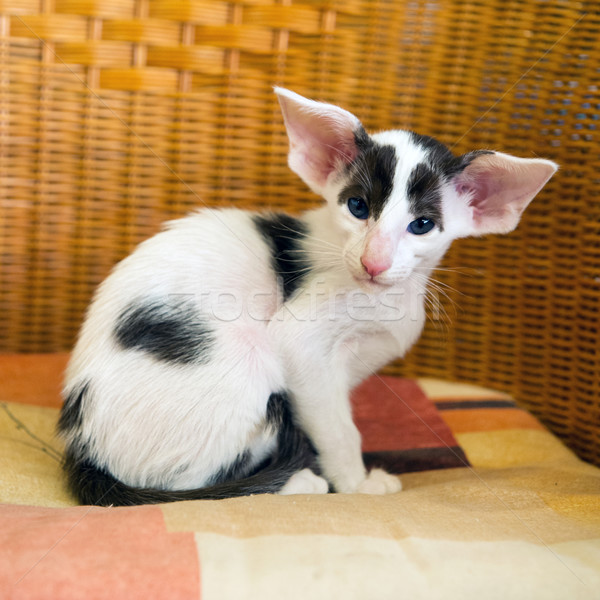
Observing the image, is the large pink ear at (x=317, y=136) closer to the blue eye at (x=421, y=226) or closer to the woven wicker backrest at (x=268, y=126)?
the blue eye at (x=421, y=226)

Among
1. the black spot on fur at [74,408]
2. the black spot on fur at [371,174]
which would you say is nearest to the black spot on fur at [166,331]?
the black spot on fur at [74,408]

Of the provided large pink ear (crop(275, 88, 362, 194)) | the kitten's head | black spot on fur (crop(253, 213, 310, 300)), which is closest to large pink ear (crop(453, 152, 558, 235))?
the kitten's head

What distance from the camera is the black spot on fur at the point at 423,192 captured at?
3.54ft

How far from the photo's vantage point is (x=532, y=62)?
56.1 inches

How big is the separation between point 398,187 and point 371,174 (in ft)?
0.19

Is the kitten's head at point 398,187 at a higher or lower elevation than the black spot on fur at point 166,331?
higher

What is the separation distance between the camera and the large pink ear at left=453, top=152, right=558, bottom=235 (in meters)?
1.05

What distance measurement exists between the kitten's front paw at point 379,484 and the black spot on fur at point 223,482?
0.12 meters

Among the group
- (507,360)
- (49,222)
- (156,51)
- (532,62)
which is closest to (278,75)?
(156,51)

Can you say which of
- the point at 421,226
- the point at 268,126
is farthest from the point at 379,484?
the point at 268,126

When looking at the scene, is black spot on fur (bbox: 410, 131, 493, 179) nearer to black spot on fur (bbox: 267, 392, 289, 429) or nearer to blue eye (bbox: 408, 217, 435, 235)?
blue eye (bbox: 408, 217, 435, 235)

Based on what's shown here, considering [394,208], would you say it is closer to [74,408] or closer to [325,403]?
[325,403]

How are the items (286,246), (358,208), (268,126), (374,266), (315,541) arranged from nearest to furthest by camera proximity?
(315,541), (374,266), (358,208), (286,246), (268,126)

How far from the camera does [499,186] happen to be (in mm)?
1132
